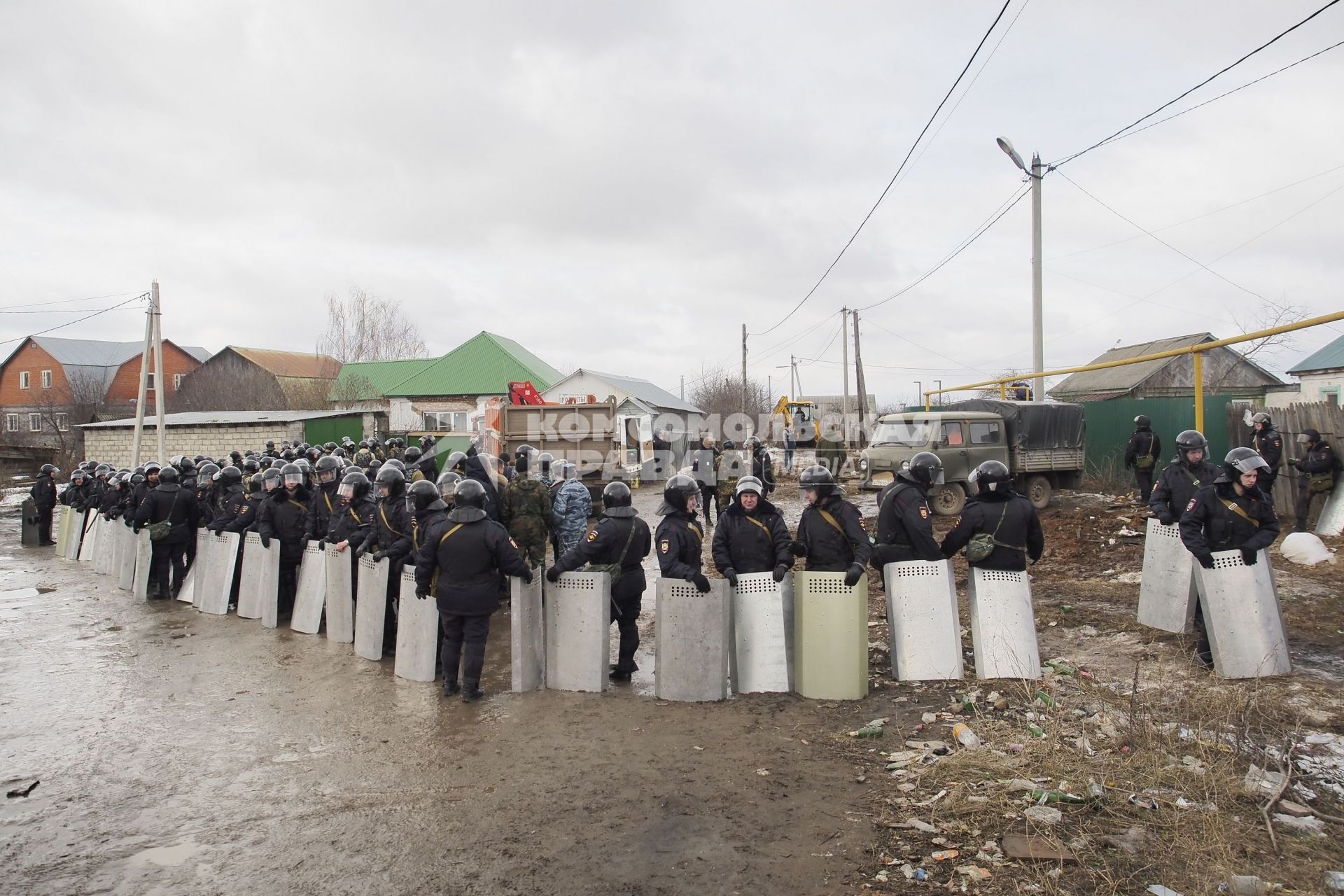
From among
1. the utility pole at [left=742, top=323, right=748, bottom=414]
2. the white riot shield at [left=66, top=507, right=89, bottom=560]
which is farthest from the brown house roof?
the white riot shield at [left=66, top=507, right=89, bottom=560]

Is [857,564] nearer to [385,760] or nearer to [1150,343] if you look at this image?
[385,760]

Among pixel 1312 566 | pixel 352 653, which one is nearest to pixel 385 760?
pixel 352 653

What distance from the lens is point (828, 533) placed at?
6.38 metres

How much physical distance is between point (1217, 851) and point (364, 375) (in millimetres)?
48828

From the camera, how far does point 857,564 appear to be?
602cm

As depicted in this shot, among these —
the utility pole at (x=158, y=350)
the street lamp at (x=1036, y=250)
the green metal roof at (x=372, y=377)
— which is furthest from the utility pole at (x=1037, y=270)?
the green metal roof at (x=372, y=377)

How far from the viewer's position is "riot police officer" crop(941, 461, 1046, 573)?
20.4 feet

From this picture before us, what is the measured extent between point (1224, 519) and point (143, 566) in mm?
12426

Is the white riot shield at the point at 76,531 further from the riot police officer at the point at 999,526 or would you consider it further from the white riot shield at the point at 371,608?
the riot police officer at the point at 999,526

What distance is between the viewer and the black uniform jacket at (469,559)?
20.7 feet

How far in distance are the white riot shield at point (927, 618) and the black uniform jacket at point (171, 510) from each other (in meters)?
9.25

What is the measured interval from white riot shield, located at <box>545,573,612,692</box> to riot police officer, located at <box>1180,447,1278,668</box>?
14.6ft

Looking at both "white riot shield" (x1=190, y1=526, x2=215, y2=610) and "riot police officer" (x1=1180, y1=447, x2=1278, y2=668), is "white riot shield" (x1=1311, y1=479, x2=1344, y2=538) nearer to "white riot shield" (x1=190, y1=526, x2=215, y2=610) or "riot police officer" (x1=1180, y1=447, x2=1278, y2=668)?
"riot police officer" (x1=1180, y1=447, x2=1278, y2=668)

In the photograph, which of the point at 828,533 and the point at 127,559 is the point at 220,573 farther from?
the point at 828,533
